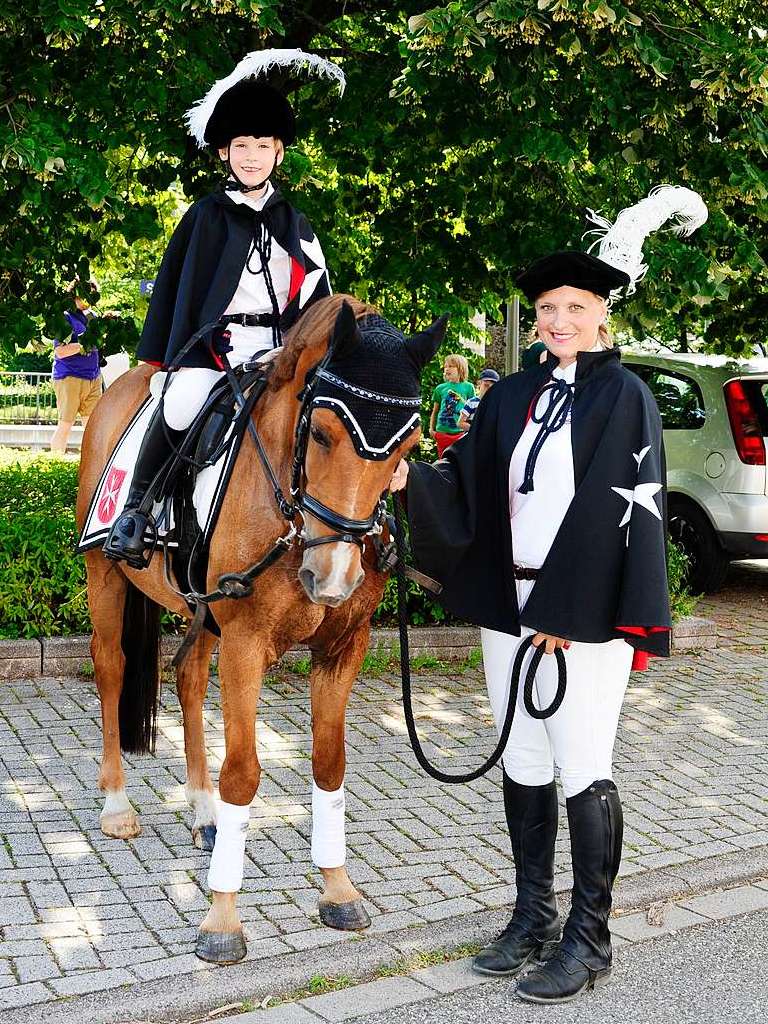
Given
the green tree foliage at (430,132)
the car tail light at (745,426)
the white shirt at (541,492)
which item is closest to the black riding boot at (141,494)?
the white shirt at (541,492)

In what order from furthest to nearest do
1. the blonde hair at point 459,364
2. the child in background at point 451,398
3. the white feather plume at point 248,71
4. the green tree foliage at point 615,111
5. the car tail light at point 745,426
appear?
1. the blonde hair at point 459,364
2. the child in background at point 451,398
3. the car tail light at point 745,426
4. the green tree foliage at point 615,111
5. the white feather plume at point 248,71

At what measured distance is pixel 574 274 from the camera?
414cm

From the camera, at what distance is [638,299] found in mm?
7836

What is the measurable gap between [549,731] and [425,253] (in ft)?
18.4

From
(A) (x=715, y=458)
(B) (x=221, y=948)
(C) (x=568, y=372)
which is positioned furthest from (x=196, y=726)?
(A) (x=715, y=458)

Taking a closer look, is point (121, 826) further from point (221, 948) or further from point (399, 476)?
point (399, 476)

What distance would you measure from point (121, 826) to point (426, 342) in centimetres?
260

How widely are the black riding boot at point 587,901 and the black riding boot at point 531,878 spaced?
0.49 feet

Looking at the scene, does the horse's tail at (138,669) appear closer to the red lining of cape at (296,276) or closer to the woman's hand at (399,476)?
the red lining of cape at (296,276)

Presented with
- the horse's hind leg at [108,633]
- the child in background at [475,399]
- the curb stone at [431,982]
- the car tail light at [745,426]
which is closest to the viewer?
the curb stone at [431,982]

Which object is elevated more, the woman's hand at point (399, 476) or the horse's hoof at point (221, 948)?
the woman's hand at point (399, 476)

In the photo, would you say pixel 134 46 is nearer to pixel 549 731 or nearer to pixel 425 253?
pixel 425 253

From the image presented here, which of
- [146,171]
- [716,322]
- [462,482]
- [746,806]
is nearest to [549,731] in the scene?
[462,482]

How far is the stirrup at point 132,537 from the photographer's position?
4.89 meters
